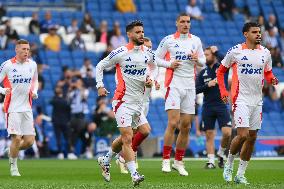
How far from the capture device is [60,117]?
28.4 metres

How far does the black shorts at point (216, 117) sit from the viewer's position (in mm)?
20094

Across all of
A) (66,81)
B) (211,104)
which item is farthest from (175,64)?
(66,81)

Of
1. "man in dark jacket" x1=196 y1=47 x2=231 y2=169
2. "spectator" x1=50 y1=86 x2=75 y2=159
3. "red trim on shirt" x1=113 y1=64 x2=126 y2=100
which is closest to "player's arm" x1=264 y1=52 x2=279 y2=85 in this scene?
"red trim on shirt" x1=113 y1=64 x2=126 y2=100

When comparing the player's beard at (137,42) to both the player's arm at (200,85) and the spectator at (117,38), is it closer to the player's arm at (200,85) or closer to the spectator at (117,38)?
the player's arm at (200,85)

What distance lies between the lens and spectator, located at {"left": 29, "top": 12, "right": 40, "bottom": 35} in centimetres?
3228

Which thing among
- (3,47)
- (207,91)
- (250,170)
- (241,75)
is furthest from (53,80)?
(241,75)

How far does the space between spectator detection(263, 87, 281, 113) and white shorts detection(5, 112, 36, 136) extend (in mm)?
15464

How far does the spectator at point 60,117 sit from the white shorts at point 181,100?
A: 10886 millimetres

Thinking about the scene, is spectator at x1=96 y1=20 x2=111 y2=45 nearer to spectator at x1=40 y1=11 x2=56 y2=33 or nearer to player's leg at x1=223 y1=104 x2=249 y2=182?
spectator at x1=40 y1=11 x2=56 y2=33

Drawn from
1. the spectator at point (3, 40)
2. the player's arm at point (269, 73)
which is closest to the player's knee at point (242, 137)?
the player's arm at point (269, 73)

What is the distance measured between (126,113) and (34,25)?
18186 mm

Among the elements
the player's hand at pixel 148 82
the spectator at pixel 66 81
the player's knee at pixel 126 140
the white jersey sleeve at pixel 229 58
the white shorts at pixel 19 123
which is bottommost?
the player's knee at pixel 126 140

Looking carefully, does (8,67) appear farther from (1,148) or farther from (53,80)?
(53,80)

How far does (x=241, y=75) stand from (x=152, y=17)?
21108 millimetres
